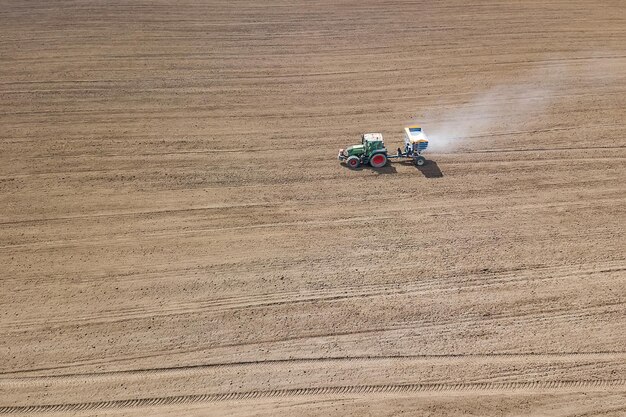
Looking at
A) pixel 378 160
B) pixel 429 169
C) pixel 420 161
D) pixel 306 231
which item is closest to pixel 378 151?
pixel 378 160

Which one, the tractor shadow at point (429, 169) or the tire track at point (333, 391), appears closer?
the tire track at point (333, 391)

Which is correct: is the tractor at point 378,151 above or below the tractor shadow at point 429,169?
above

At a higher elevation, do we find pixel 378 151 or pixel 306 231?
pixel 378 151

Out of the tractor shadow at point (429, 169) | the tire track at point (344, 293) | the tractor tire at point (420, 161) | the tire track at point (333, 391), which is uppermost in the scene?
the tractor tire at point (420, 161)

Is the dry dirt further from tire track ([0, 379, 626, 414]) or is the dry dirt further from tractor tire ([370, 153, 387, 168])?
tractor tire ([370, 153, 387, 168])

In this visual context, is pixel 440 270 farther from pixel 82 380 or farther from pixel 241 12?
pixel 241 12

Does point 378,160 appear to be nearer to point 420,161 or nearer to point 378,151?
point 378,151

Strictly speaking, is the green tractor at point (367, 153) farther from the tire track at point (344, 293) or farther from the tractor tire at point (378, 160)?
the tire track at point (344, 293)

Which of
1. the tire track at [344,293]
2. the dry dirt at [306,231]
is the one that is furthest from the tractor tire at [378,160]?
the tire track at [344,293]
